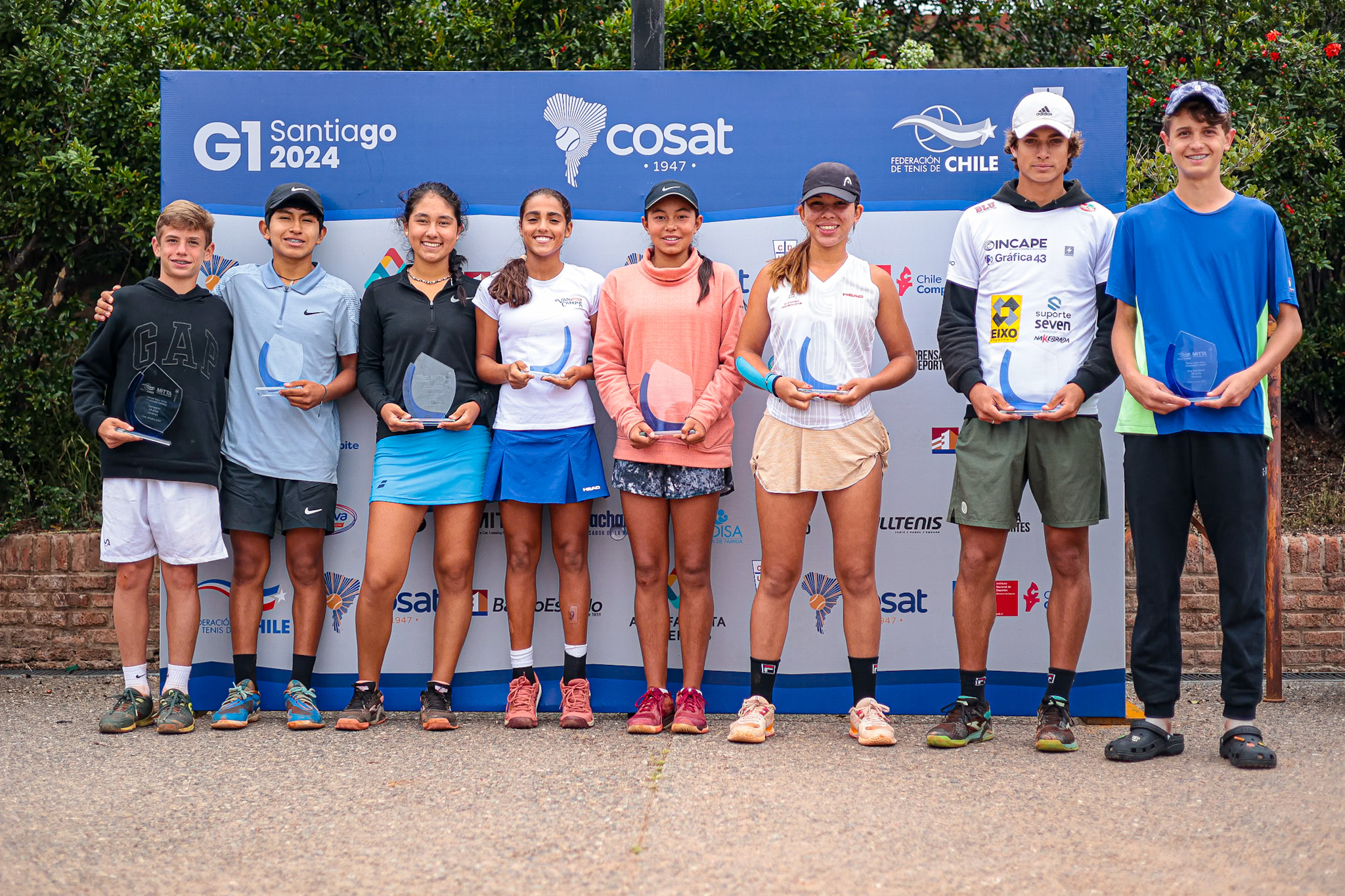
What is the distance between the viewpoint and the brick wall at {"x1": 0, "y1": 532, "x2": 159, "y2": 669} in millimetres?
5742

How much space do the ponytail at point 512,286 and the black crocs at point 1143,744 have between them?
8.76 ft

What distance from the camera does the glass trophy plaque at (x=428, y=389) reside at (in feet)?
15.1

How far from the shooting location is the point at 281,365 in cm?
467

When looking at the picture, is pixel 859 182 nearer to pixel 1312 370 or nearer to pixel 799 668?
pixel 799 668

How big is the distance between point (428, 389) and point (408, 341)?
8.1 inches

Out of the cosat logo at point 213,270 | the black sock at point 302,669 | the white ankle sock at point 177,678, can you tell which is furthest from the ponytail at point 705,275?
the white ankle sock at point 177,678

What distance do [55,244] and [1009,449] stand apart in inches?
192

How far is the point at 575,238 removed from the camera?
4859 mm

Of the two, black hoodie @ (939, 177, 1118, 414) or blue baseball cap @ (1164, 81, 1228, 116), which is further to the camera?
black hoodie @ (939, 177, 1118, 414)

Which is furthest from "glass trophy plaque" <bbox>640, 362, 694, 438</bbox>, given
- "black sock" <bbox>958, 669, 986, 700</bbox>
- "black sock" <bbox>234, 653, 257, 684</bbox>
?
"black sock" <bbox>234, 653, 257, 684</bbox>

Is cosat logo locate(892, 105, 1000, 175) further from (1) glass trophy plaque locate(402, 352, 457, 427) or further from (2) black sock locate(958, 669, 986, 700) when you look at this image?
(1) glass trophy plaque locate(402, 352, 457, 427)

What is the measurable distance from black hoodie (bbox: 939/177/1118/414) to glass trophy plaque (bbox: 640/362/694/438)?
3.11 feet

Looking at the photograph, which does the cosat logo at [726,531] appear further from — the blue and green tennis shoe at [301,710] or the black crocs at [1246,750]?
the black crocs at [1246,750]

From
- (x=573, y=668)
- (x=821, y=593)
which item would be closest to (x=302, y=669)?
(x=573, y=668)
